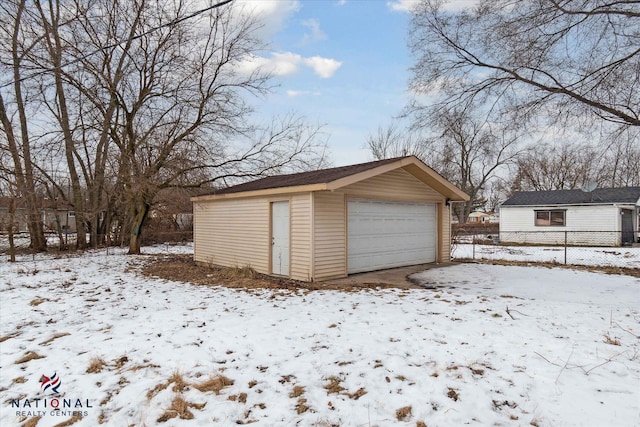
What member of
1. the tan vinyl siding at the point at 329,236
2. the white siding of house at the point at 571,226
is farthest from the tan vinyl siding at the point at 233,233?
the white siding of house at the point at 571,226

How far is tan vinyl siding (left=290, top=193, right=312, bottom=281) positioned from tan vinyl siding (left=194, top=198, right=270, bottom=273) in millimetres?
980

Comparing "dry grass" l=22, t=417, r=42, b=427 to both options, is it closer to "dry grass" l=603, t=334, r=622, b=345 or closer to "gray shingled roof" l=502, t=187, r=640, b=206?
"dry grass" l=603, t=334, r=622, b=345

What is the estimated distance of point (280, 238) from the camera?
8.76m

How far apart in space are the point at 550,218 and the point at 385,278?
16638 mm

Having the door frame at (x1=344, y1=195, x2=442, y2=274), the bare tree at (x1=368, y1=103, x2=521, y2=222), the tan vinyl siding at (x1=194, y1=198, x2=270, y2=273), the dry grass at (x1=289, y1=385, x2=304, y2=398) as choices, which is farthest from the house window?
the dry grass at (x1=289, y1=385, x2=304, y2=398)

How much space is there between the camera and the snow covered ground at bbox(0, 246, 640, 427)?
2.89m

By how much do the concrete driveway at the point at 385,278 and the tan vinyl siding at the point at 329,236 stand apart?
285mm

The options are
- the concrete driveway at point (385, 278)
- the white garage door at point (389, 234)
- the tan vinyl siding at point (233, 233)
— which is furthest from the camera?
the tan vinyl siding at point (233, 233)

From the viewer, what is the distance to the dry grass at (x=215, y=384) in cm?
326

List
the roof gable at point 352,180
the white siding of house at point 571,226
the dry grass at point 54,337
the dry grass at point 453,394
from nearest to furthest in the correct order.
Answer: the dry grass at point 453,394
the dry grass at point 54,337
the roof gable at point 352,180
the white siding of house at point 571,226

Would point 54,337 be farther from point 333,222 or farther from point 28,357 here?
point 333,222

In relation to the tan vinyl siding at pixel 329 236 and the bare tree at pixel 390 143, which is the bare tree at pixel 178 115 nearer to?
the tan vinyl siding at pixel 329 236

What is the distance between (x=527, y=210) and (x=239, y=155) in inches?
671

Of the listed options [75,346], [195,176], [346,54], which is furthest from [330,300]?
[195,176]
